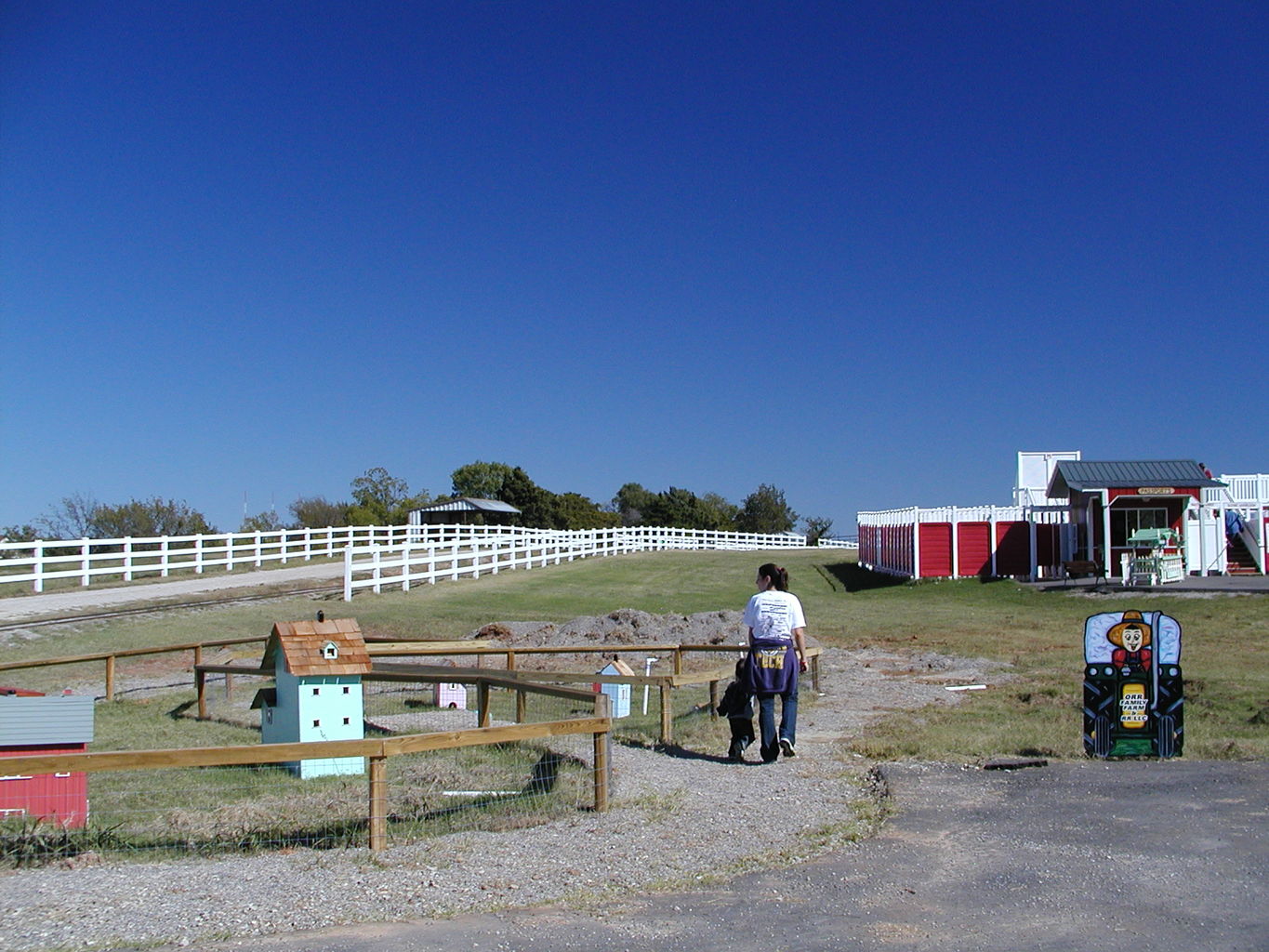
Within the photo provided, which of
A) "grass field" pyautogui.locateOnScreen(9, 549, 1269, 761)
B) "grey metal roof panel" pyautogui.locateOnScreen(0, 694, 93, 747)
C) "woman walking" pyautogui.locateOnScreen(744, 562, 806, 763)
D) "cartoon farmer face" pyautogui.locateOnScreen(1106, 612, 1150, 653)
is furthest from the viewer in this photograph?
"grass field" pyautogui.locateOnScreen(9, 549, 1269, 761)

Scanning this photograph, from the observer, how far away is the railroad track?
22.8 metres

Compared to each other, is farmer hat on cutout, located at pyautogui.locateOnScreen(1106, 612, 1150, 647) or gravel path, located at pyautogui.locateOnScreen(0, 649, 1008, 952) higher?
farmer hat on cutout, located at pyautogui.locateOnScreen(1106, 612, 1150, 647)

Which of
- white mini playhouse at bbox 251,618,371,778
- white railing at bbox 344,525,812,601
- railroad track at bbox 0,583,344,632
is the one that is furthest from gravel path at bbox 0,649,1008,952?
white railing at bbox 344,525,812,601

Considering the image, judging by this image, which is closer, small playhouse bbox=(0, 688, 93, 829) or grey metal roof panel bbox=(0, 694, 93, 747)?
small playhouse bbox=(0, 688, 93, 829)

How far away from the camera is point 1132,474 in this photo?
34969 mm

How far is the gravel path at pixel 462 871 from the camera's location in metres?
5.82

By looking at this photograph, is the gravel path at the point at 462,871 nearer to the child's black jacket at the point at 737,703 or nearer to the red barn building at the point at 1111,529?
the child's black jacket at the point at 737,703

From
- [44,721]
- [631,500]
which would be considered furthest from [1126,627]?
[631,500]

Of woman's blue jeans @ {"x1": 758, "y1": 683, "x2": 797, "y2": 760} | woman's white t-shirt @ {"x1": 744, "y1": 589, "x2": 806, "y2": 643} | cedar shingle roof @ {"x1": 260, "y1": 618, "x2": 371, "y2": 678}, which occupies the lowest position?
woman's blue jeans @ {"x1": 758, "y1": 683, "x2": 797, "y2": 760}

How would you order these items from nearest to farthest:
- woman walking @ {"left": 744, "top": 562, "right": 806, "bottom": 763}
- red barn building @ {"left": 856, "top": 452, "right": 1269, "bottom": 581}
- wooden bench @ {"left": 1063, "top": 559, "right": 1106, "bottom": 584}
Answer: woman walking @ {"left": 744, "top": 562, "right": 806, "bottom": 763} < wooden bench @ {"left": 1063, "top": 559, "right": 1106, "bottom": 584} < red barn building @ {"left": 856, "top": 452, "right": 1269, "bottom": 581}

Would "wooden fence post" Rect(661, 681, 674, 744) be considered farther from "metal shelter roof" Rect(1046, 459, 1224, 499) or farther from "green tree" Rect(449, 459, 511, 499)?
"green tree" Rect(449, 459, 511, 499)

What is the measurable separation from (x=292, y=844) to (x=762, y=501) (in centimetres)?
9611

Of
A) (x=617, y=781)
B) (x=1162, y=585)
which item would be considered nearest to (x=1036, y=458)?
(x=1162, y=585)

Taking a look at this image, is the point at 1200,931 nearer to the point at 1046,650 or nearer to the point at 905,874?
the point at 905,874
